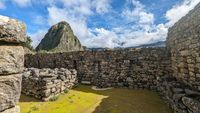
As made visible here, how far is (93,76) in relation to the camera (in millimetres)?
13711

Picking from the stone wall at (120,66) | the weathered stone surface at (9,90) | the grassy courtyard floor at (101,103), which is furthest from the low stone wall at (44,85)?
the weathered stone surface at (9,90)

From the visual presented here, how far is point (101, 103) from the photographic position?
9.03m

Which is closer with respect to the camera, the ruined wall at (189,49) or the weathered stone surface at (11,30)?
the weathered stone surface at (11,30)

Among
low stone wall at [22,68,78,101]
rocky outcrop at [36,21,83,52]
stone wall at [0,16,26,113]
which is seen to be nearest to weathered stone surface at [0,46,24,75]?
stone wall at [0,16,26,113]

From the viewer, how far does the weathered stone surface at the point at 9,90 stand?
208 centimetres

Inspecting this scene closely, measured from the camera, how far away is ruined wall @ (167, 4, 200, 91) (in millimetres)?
6669

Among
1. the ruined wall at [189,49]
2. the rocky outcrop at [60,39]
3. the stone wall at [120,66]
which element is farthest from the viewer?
the rocky outcrop at [60,39]

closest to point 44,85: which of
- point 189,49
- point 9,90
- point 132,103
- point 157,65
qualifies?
point 132,103

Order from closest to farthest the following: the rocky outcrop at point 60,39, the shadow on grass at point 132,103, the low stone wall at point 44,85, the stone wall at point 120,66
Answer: the shadow on grass at point 132,103 < the low stone wall at point 44,85 < the stone wall at point 120,66 < the rocky outcrop at point 60,39

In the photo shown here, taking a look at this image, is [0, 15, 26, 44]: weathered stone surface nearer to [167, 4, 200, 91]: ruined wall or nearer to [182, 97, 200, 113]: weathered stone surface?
[182, 97, 200, 113]: weathered stone surface

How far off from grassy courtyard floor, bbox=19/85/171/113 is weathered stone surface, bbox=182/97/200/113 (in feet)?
6.62

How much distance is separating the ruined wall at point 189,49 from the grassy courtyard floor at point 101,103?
5.49 ft

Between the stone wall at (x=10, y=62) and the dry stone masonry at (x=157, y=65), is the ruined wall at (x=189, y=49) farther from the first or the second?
the stone wall at (x=10, y=62)

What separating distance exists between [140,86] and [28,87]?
6.87 metres
